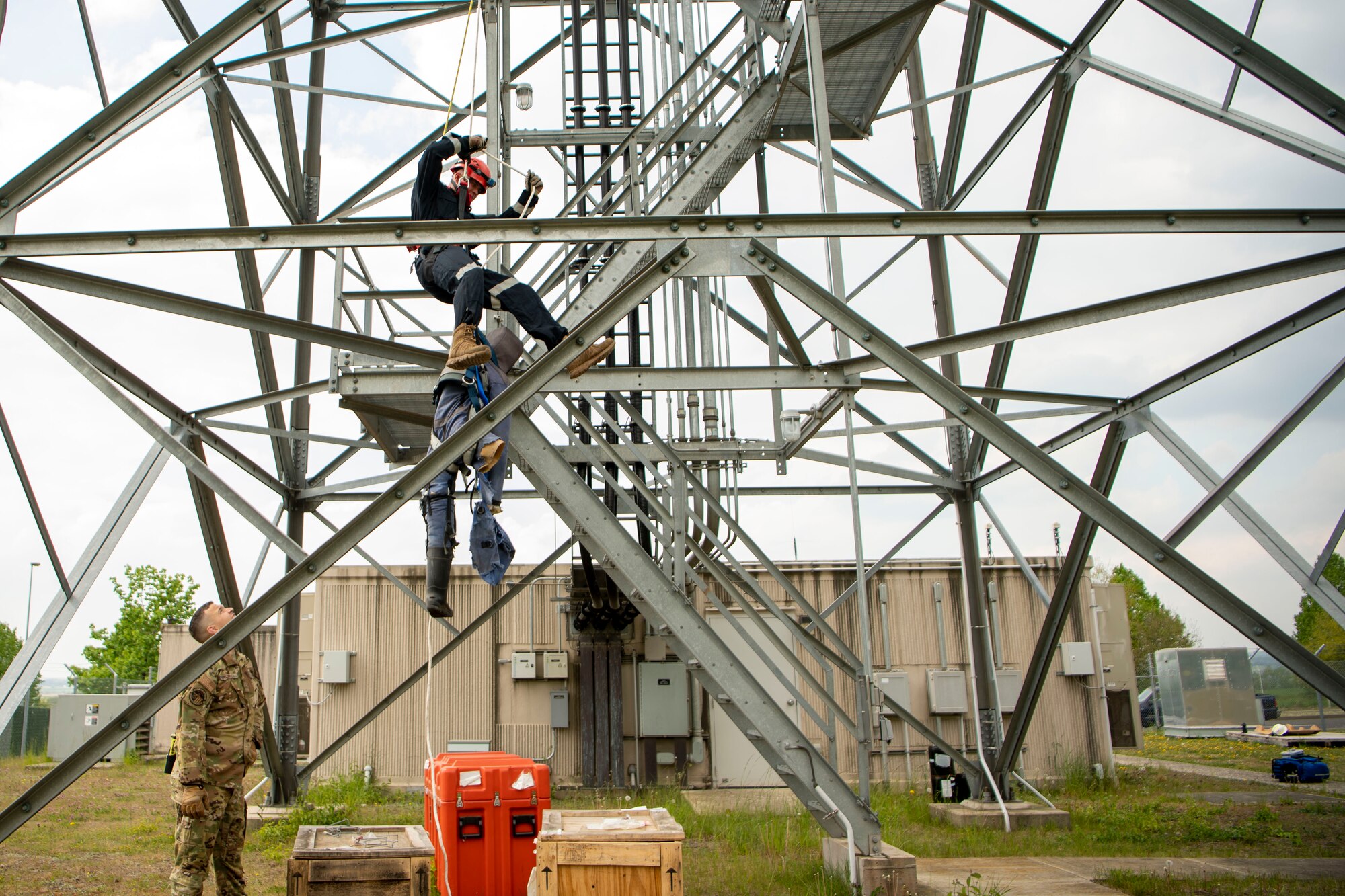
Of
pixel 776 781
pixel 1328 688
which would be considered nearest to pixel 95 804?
pixel 776 781

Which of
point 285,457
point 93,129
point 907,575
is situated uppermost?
point 93,129

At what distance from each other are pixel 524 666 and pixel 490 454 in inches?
376

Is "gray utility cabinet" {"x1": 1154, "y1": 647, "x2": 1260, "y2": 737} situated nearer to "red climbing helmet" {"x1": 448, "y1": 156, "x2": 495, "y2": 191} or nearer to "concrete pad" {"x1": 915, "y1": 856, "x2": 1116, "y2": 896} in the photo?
"concrete pad" {"x1": 915, "y1": 856, "x2": 1116, "y2": 896}

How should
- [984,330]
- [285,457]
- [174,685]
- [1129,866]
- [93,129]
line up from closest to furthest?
[174,685] → [93,129] → [984,330] → [1129,866] → [285,457]

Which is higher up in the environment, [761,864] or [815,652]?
[815,652]

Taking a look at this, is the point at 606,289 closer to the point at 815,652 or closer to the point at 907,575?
the point at 815,652

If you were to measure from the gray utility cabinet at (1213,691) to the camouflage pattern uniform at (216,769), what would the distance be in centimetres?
2737

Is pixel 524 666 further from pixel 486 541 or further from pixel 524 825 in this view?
pixel 486 541

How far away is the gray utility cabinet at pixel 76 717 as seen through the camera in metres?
24.2

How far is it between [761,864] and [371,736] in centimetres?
837

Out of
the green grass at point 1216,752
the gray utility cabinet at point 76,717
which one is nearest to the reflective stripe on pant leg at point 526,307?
the green grass at point 1216,752

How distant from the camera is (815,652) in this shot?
9508mm

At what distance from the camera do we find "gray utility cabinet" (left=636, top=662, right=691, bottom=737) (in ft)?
50.4

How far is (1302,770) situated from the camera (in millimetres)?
16344
